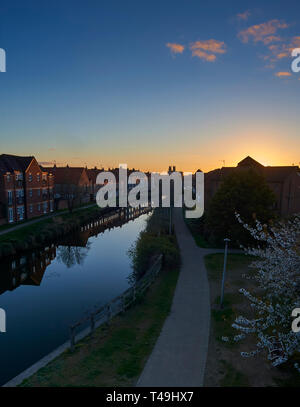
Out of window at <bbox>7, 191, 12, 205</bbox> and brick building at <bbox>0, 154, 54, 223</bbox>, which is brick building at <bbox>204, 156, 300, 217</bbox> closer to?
brick building at <bbox>0, 154, 54, 223</bbox>

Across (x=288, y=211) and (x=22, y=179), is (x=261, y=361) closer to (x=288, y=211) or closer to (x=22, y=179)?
(x=288, y=211)

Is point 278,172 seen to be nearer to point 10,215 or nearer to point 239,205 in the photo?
point 239,205

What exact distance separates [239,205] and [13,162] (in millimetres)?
31937

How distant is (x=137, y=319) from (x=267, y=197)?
18.3 metres

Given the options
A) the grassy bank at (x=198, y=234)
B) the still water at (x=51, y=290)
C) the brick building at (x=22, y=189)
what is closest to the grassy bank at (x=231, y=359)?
the still water at (x=51, y=290)

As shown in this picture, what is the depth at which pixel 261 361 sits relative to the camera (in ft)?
30.0

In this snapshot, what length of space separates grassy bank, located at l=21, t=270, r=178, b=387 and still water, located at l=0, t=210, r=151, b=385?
8.26 ft

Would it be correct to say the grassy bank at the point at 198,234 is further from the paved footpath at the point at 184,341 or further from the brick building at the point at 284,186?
the paved footpath at the point at 184,341

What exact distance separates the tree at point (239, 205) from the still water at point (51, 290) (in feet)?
32.0
